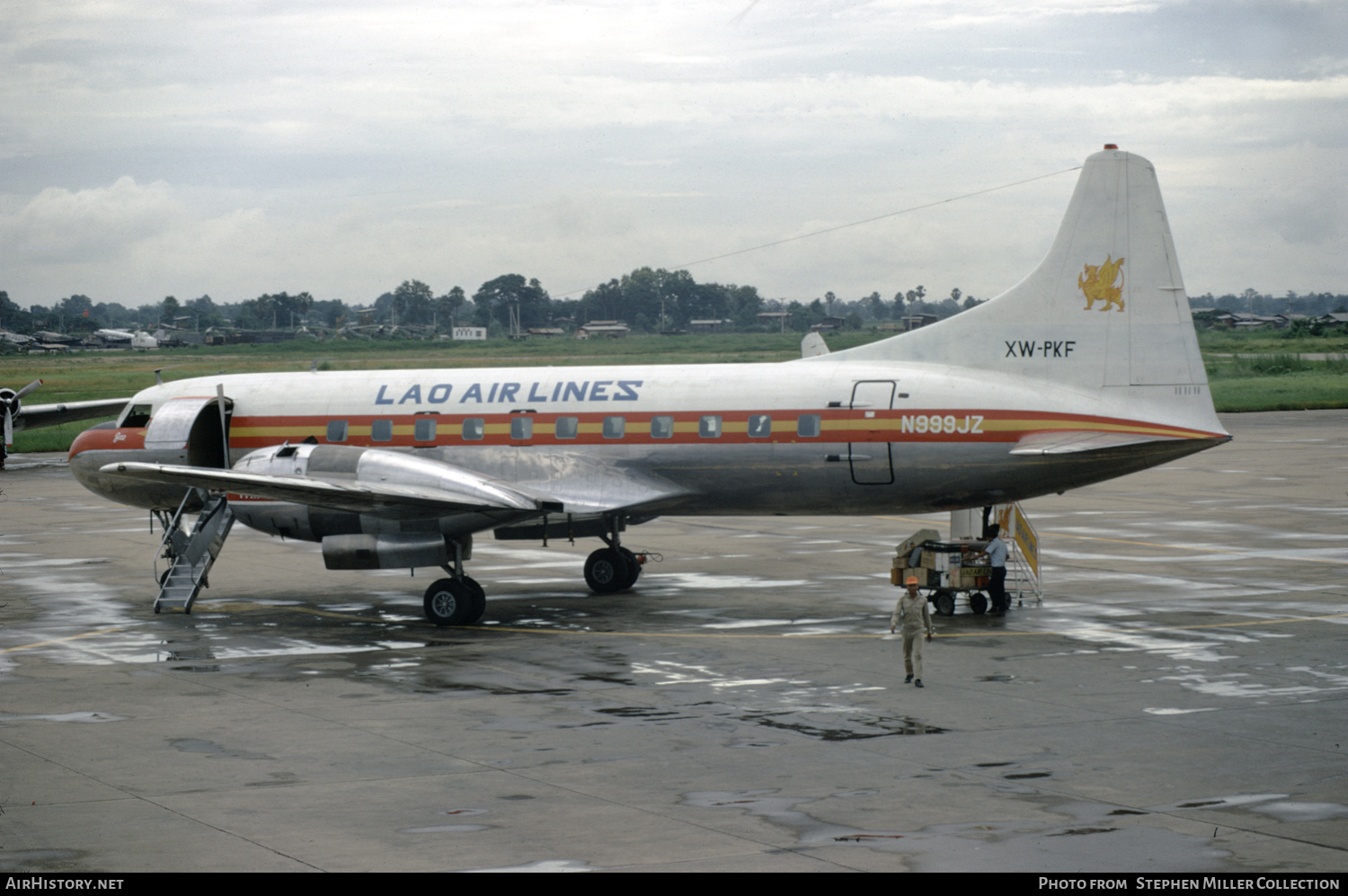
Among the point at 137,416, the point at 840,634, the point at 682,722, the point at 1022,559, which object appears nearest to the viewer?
the point at 682,722

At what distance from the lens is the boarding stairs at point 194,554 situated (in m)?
24.8

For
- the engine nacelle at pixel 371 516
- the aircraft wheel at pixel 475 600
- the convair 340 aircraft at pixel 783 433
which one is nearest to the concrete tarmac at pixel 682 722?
the aircraft wheel at pixel 475 600

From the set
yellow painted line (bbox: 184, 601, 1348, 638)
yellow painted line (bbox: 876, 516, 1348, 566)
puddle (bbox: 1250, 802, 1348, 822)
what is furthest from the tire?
puddle (bbox: 1250, 802, 1348, 822)

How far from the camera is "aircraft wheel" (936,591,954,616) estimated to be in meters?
23.5

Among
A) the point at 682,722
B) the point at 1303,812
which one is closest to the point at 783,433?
the point at 682,722

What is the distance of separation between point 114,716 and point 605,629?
8405 millimetres

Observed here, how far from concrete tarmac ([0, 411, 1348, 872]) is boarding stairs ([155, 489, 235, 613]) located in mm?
530

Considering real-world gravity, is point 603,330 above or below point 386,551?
above

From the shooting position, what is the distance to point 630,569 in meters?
27.1

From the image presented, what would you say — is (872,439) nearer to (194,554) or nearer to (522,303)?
(194,554)

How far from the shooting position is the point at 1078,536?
33812 millimetres

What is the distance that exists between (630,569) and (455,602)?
15.4ft

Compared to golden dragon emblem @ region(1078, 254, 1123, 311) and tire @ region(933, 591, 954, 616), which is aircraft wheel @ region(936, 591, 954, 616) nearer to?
tire @ region(933, 591, 954, 616)
